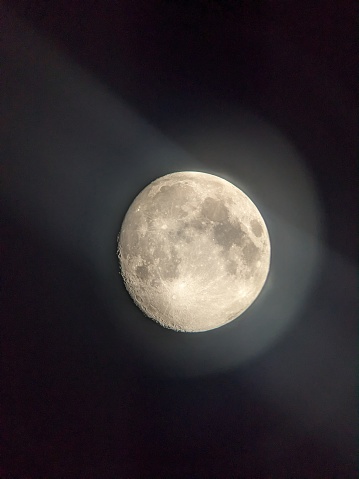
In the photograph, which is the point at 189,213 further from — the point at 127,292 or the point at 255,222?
the point at 127,292

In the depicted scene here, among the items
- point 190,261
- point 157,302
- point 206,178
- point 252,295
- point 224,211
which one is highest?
point 206,178

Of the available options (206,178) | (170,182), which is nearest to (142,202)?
(170,182)

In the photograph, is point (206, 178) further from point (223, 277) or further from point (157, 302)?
point (157, 302)

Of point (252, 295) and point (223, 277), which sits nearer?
point (223, 277)

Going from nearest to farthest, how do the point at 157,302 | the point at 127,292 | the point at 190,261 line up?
the point at 190,261 < the point at 157,302 < the point at 127,292

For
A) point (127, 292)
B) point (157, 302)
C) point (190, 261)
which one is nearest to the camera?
point (190, 261)

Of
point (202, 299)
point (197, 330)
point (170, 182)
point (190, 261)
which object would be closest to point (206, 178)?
point (170, 182)

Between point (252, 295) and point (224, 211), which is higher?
point (224, 211)
